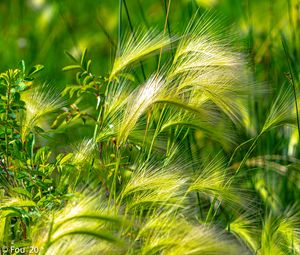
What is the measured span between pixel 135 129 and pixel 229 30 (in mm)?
420

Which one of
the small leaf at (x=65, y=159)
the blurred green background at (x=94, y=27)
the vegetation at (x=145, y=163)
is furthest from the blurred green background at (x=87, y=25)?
the small leaf at (x=65, y=159)

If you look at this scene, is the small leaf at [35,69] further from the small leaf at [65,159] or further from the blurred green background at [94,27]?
the blurred green background at [94,27]

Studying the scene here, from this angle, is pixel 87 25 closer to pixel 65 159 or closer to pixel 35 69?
pixel 35 69

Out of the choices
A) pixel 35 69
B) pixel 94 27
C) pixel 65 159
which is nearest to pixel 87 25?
pixel 94 27

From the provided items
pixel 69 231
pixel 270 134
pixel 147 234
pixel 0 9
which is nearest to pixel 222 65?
pixel 147 234

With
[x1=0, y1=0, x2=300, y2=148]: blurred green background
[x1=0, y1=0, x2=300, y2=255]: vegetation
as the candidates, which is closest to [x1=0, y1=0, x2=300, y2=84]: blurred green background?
[x1=0, y1=0, x2=300, y2=148]: blurred green background

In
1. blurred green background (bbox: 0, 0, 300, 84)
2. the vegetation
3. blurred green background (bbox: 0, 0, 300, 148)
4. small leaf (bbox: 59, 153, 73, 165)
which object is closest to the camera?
the vegetation

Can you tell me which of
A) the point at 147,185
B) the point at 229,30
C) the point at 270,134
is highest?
the point at 229,30

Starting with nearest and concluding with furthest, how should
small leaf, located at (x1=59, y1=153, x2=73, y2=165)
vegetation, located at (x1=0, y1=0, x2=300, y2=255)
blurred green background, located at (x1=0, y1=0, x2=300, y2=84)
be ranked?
vegetation, located at (x1=0, y1=0, x2=300, y2=255) → small leaf, located at (x1=59, y1=153, x2=73, y2=165) → blurred green background, located at (x1=0, y1=0, x2=300, y2=84)

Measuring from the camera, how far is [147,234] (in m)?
1.54

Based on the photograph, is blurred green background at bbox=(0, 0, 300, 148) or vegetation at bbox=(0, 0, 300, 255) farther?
blurred green background at bbox=(0, 0, 300, 148)

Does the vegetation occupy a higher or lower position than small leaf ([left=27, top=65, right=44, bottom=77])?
lower

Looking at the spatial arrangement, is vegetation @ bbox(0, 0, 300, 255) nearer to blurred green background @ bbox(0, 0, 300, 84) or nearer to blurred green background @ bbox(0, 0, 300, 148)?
blurred green background @ bbox(0, 0, 300, 148)

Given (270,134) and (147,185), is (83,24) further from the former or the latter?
(147,185)
